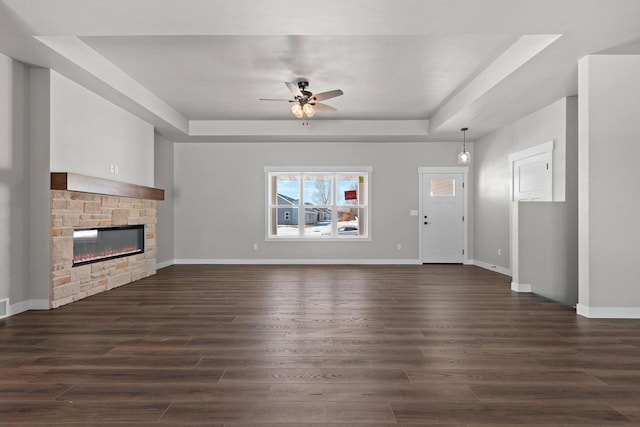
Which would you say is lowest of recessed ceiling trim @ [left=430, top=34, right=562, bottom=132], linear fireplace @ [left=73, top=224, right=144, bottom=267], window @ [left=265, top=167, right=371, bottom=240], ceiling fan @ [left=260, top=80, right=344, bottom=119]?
linear fireplace @ [left=73, top=224, right=144, bottom=267]

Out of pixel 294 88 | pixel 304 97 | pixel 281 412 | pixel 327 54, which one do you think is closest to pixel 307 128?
pixel 304 97

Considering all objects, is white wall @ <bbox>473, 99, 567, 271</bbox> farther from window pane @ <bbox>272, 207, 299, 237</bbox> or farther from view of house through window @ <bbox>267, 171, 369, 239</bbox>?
window pane @ <bbox>272, 207, 299, 237</bbox>

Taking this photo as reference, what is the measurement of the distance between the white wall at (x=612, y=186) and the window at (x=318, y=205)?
17.0 feet

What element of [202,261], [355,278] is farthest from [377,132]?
[202,261]

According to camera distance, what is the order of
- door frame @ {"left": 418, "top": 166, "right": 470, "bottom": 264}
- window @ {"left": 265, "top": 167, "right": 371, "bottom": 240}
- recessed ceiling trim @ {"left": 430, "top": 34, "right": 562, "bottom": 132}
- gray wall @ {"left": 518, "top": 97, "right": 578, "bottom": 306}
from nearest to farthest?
recessed ceiling trim @ {"left": 430, "top": 34, "right": 562, "bottom": 132} → gray wall @ {"left": 518, "top": 97, "right": 578, "bottom": 306} → door frame @ {"left": 418, "top": 166, "right": 470, "bottom": 264} → window @ {"left": 265, "top": 167, "right": 371, "bottom": 240}

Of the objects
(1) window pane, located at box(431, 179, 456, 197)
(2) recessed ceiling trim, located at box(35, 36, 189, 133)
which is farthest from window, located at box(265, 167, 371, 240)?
(2) recessed ceiling trim, located at box(35, 36, 189, 133)

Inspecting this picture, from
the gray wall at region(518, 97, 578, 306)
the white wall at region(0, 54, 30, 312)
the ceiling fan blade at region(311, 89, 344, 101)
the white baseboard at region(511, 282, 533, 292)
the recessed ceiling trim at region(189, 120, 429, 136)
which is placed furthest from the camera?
the recessed ceiling trim at region(189, 120, 429, 136)

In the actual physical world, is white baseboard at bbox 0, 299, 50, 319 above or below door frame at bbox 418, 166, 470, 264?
below

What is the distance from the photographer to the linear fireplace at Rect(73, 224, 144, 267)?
204 inches

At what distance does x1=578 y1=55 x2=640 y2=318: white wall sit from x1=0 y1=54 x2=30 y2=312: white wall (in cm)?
596

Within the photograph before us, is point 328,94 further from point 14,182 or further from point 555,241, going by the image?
point 14,182

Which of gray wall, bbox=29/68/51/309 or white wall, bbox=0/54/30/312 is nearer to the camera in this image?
white wall, bbox=0/54/30/312

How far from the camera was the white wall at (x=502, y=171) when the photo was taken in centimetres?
574

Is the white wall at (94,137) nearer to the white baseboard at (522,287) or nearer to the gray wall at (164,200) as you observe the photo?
the gray wall at (164,200)
